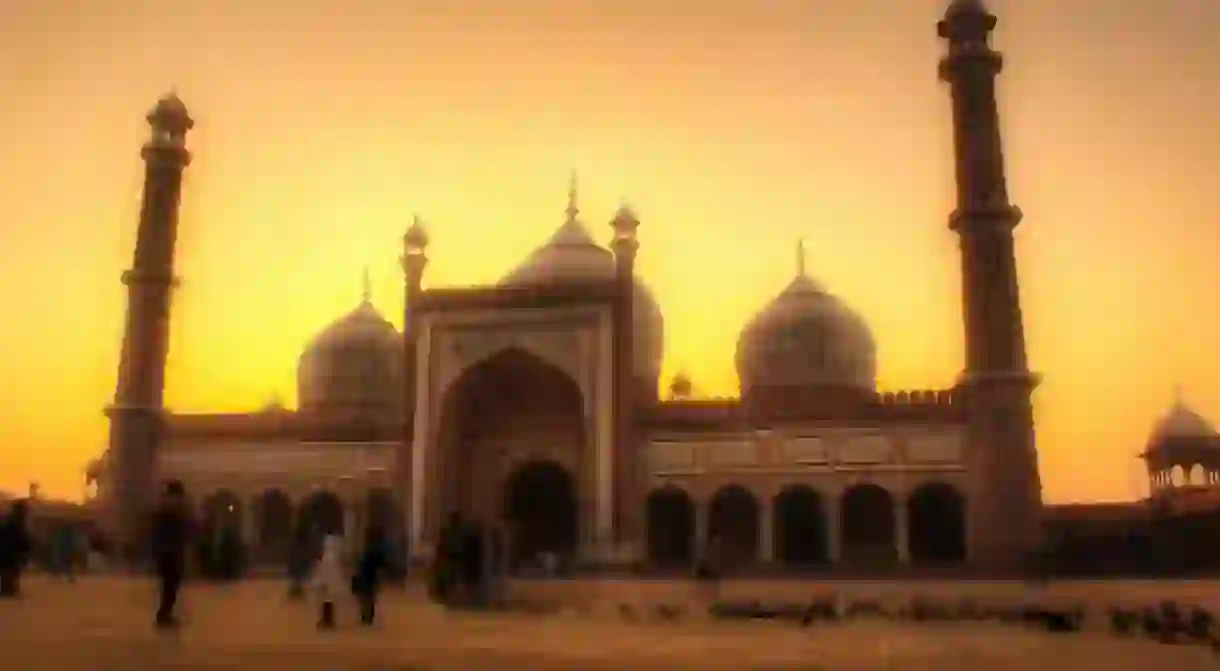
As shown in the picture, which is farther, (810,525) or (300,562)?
(810,525)

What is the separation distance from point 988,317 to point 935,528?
3919 millimetres

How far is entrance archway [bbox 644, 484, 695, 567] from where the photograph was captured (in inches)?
878

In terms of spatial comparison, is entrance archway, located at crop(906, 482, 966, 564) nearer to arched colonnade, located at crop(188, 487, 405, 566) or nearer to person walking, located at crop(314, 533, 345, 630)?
arched colonnade, located at crop(188, 487, 405, 566)

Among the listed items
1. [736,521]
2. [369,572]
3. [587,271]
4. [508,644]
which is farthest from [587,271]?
[508,644]

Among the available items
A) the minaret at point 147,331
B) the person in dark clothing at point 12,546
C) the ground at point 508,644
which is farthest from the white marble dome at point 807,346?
the person in dark clothing at point 12,546

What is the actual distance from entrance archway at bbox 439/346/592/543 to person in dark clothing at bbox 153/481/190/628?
14.3 meters

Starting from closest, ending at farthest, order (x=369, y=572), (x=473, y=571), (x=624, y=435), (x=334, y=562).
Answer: (x=334, y=562), (x=369, y=572), (x=473, y=571), (x=624, y=435)

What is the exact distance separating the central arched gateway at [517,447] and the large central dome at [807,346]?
421cm

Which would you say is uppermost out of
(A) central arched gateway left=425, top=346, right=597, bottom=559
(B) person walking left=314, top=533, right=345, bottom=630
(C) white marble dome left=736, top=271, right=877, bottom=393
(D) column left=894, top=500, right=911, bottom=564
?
(C) white marble dome left=736, top=271, right=877, bottom=393

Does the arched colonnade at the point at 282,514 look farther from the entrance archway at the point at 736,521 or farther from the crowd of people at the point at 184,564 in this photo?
the crowd of people at the point at 184,564

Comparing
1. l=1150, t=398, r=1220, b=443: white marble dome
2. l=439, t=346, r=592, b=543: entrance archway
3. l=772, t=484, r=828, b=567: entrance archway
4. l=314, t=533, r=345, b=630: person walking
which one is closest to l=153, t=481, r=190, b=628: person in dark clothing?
l=314, t=533, r=345, b=630: person walking

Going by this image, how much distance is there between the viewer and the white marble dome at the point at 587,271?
26516mm

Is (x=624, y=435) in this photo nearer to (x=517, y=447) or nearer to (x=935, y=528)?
(x=517, y=447)

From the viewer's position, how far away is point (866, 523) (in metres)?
21.8
